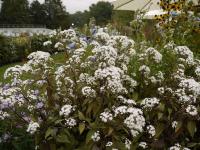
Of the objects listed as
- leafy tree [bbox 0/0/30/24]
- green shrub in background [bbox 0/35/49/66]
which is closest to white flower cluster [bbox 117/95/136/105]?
green shrub in background [bbox 0/35/49/66]

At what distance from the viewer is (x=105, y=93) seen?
3.31 metres

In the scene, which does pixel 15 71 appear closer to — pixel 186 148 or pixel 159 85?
pixel 159 85

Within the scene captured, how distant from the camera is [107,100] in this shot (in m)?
3.33

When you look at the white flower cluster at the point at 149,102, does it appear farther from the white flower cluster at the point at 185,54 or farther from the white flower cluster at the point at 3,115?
the white flower cluster at the point at 3,115

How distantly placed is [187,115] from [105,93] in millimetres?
520

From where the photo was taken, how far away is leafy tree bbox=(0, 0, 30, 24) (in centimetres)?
7544

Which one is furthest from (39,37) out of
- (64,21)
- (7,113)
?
(64,21)

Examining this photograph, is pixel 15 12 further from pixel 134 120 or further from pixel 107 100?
pixel 134 120

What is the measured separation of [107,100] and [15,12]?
74.5 meters

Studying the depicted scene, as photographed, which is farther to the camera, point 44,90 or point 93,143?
point 44,90

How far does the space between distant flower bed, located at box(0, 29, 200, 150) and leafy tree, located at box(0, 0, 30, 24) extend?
72.7 meters

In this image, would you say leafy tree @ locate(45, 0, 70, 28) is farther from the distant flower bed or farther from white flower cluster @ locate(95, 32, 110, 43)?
the distant flower bed

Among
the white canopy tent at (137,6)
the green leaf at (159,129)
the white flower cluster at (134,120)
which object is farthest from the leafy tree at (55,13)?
the white flower cluster at (134,120)

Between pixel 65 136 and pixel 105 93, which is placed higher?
pixel 105 93
